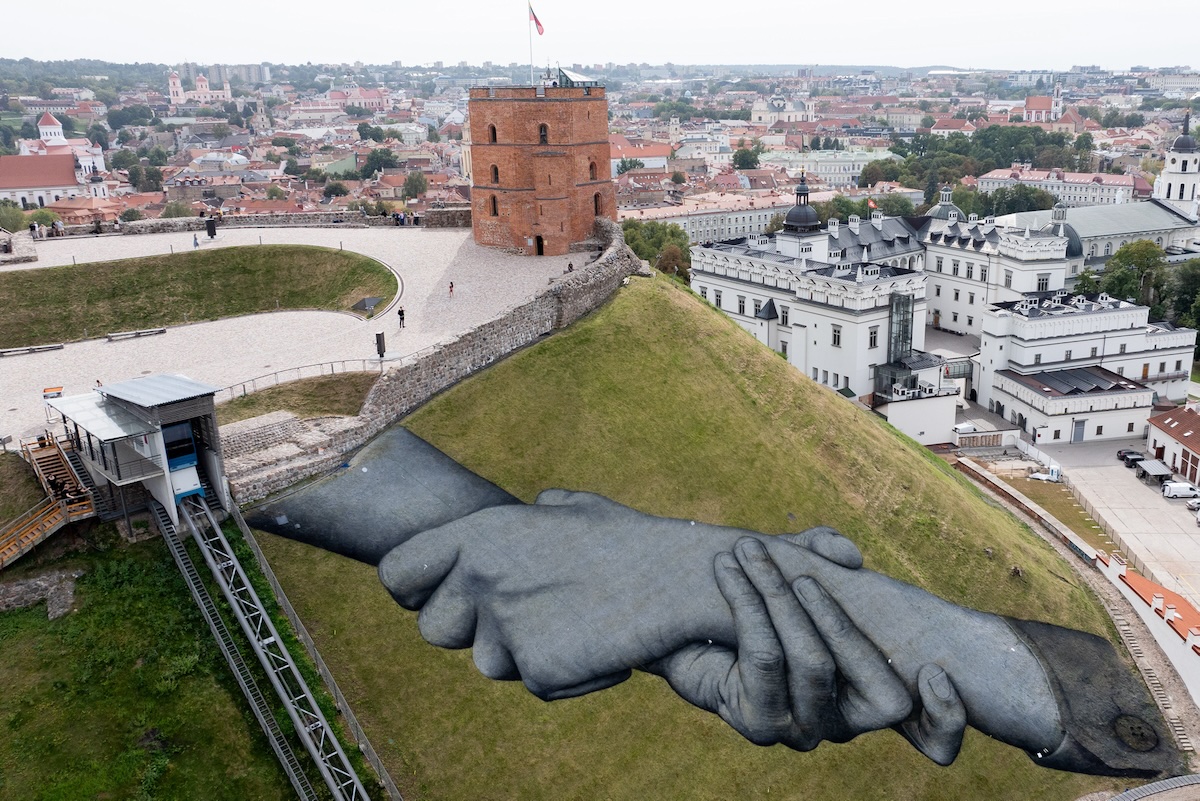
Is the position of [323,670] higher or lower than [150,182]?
lower

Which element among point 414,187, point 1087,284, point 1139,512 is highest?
point 414,187

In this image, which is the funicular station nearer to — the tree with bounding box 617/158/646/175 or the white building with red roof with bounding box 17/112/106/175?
the white building with red roof with bounding box 17/112/106/175

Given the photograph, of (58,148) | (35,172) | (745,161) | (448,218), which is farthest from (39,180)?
(745,161)

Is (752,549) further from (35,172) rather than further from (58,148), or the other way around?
(58,148)

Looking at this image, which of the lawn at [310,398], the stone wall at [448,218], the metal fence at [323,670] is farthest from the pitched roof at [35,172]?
the metal fence at [323,670]

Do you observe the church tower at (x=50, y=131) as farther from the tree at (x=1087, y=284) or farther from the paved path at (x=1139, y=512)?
the paved path at (x=1139, y=512)

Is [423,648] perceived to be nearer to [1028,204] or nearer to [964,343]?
[964,343]
